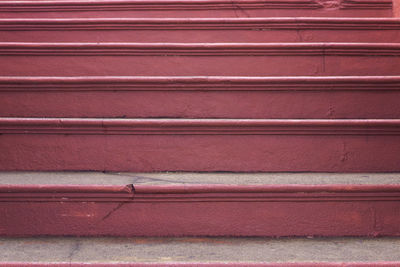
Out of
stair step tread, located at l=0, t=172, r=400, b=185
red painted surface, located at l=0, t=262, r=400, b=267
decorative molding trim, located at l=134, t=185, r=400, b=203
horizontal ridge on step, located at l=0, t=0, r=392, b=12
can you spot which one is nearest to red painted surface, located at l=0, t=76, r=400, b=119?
stair step tread, located at l=0, t=172, r=400, b=185

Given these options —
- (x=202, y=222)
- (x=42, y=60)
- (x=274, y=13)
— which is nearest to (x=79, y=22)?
(x=42, y=60)

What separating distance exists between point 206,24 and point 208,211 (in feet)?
3.19

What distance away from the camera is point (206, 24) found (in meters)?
1.80

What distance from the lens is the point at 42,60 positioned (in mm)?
1627

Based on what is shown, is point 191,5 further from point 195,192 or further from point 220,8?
point 195,192

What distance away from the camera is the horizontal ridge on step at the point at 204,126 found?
4.15ft

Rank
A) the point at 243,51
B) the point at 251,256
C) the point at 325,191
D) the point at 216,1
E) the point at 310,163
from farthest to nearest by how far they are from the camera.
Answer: the point at 216,1, the point at 243,51, the point at 310,163, the point at 325,191, the point at 251,256

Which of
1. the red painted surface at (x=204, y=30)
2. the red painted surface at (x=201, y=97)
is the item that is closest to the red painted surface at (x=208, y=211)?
the red painted surface at (x=201, y=97)

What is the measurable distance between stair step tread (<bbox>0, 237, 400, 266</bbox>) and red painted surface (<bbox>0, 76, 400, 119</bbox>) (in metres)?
0.50

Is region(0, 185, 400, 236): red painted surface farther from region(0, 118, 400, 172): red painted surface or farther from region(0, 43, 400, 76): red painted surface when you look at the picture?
region(0, 43, 400, 76): red painted surface

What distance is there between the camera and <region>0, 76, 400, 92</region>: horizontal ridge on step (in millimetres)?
1407

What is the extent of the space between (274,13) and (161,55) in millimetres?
711

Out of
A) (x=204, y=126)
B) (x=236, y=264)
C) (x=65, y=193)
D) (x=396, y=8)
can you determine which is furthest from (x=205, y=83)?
(x=396, y=8)

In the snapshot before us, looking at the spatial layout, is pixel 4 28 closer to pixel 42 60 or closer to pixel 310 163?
pixel 42 60
